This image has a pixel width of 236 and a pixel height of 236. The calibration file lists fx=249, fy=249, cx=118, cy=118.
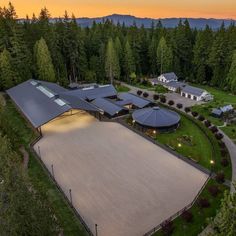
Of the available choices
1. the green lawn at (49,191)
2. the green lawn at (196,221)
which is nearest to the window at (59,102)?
the green lawn at (49,191)

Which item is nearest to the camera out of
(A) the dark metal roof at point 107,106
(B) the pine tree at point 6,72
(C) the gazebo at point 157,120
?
(C) the gazebo at point 157,120

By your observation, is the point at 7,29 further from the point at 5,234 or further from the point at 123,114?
the point at 5,234

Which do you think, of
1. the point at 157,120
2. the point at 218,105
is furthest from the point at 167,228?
the point at 218,105

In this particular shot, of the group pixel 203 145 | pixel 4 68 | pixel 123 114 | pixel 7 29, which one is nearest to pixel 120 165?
pixel 203 145

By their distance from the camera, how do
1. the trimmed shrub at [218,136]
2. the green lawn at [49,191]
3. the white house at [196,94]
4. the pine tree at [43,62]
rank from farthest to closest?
the pine tree at [43,62], the white house at [196,94], the trimmed shrub at [218,136], the green lawn at [49,191]

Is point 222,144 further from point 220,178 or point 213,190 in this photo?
point 213,190

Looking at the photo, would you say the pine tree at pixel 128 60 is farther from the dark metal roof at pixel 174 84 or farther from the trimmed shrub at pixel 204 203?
the trimmed shrub at pixel 204 203
